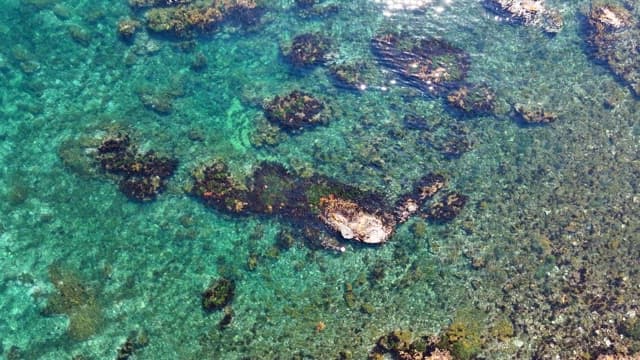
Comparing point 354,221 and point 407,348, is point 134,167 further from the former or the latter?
point 407,348

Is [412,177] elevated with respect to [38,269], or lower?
elevated

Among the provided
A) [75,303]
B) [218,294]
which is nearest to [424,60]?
[218,294]

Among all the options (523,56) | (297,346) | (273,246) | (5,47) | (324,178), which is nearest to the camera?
(297,346)

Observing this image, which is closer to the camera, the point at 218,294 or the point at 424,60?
the point at 218,294

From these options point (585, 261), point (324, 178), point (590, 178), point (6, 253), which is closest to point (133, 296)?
point (6, 253)

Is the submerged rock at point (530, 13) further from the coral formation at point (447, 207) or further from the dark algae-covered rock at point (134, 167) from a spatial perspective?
the dark algae-covered rock at point (134, 167)

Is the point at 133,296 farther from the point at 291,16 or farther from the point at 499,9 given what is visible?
the point at 499,9

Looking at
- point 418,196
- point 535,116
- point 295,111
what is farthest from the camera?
point 535,116

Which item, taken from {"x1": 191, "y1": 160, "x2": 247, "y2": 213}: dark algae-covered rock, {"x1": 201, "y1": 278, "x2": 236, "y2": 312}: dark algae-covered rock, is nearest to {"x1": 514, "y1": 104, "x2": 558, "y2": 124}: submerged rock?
{"x1": 191, "y1": 160, "x2": 247, "y2": 213}: dark algae-covered rock
